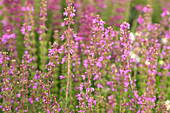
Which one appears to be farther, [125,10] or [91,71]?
[125,10]

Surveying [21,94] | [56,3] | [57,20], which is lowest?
[21,94]

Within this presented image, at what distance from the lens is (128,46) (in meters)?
2.73

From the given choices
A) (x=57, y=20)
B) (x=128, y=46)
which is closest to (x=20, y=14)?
(x=57, y=20)

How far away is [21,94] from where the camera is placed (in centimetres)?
275

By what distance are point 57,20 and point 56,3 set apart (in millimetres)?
875

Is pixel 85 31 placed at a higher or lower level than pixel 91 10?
lower

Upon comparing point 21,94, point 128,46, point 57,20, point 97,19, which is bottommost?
point 21,94

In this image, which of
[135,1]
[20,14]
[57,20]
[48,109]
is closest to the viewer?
[48,109]

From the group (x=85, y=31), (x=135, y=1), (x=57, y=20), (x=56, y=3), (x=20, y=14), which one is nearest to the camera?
(x=85, y=31)

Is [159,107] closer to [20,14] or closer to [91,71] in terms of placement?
[91,71]

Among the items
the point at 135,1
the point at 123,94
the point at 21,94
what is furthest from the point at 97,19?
the point at 135,1

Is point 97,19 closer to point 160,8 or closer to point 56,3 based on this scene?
point 56,3

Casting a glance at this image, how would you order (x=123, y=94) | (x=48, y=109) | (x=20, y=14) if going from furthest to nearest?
(x=20, y=14) → (x=123, y=94) → (x=48, y=109)

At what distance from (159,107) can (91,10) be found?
253 cm
